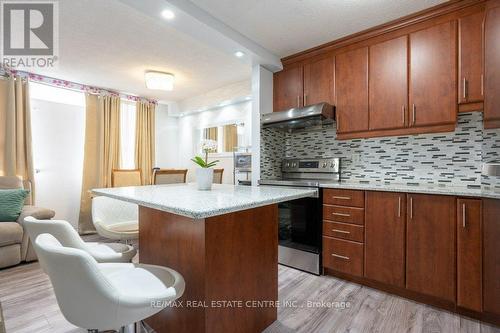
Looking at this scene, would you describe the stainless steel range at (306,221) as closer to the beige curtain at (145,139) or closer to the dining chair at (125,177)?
A: the dining chair at (125,177)

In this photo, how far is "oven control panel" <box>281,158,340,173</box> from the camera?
9.12ft

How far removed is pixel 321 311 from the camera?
181 cm

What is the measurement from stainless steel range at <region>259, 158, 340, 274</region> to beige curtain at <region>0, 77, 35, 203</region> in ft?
10.1

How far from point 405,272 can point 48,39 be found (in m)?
3.89

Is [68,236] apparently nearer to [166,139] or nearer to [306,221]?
[306,221]

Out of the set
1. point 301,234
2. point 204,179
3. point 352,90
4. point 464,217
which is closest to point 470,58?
point 352,90

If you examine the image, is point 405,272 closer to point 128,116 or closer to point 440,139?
point 440,139

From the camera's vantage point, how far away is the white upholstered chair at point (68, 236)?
107cm

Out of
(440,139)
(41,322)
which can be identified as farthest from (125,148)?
(440,139)

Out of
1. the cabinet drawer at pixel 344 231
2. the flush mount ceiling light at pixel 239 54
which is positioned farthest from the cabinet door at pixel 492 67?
the flush mount ceiling light at pixel 239 54

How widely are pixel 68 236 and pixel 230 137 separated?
10.4 feet

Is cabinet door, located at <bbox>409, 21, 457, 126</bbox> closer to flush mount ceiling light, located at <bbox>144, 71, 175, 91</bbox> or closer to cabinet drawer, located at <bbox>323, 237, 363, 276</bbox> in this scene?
cabinet drawer, located at <bbox>323, 237, 363, 276</bbox>

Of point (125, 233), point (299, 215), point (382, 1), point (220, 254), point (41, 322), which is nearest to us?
point (220, 254)

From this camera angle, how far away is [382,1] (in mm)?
1908
